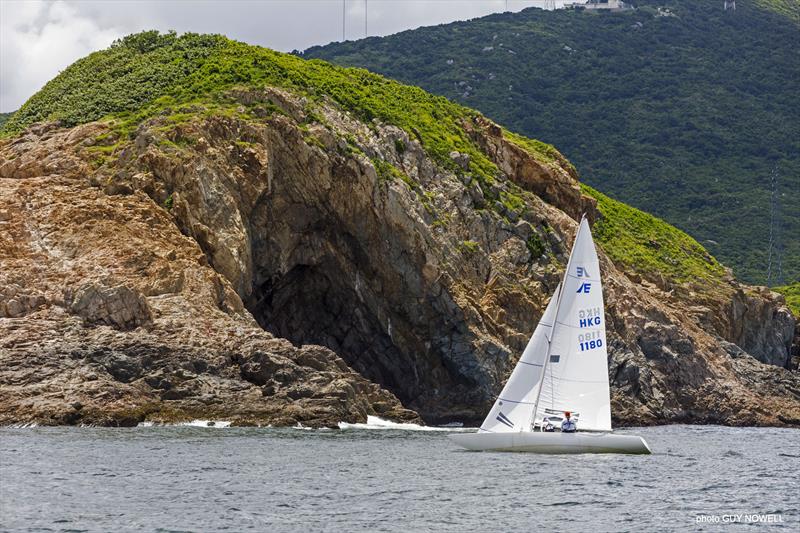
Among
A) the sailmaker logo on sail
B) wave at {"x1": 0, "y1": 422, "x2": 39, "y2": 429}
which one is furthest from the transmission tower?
wave at {"x1": 0, "y1": 422, "x2": 39, "y2": 429}

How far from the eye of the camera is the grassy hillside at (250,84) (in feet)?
318

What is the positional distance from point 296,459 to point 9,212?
3193 cm

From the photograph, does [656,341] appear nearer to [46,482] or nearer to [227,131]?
[227,131]

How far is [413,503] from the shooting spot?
4331 centimetres

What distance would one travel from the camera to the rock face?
69312 millimetres

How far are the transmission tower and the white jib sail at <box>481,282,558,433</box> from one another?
99.1 metres

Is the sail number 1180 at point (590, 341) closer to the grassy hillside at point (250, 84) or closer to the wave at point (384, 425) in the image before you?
the wave at point (384, 425)

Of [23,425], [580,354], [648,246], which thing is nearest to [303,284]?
[23,425]

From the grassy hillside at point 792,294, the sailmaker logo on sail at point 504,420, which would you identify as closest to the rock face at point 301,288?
the sailmaker logo on sail at point 504,420

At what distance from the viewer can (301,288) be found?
301 feet

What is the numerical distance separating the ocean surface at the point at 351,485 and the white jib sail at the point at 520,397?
135 centimetres

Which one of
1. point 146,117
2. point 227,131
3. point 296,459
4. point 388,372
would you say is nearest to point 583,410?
point 296,459

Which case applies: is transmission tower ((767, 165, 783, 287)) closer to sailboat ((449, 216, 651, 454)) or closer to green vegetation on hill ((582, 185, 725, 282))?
green vegetation on hill ((582, 185, 725, 282))

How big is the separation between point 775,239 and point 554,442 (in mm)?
112156
